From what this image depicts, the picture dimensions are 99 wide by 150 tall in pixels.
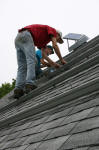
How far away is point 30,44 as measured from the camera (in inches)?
154

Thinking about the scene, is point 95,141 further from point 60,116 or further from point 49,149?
point 60,116

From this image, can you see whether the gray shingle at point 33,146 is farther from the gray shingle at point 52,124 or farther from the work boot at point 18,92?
the work boot at point 18,92

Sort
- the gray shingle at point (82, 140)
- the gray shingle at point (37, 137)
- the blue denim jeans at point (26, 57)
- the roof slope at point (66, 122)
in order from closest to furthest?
the gray shingle at point (82, 140) < the roof slope at point (66, 122) < the gray shingle at point (37, 137) < the blue denim jeans at point (26, 57)

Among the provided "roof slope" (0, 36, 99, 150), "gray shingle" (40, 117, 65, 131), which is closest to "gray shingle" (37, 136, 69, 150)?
"roof slope" (0, 36, 99, 150)

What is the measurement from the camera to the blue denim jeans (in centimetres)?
366

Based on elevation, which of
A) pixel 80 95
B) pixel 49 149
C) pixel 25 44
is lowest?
pixel 49 149

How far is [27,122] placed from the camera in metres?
2.76

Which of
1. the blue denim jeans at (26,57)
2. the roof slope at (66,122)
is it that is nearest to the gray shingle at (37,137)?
the roof slope at (66,122)

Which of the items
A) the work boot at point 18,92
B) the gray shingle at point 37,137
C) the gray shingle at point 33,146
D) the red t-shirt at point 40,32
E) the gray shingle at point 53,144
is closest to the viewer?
the gray shingle at point 53,144

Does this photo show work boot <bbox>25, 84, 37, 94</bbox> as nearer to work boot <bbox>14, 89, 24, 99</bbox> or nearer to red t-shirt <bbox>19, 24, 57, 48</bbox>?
work boot <bbox>14, 89, 24, 99</bbox>

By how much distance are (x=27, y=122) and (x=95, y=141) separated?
1546 mm

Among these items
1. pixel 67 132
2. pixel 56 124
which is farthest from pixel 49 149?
pixel 56 124

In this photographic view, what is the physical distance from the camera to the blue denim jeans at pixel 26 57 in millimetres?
3660

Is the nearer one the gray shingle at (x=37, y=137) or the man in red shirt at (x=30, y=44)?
the gray shingle at (x=37, y=137)
